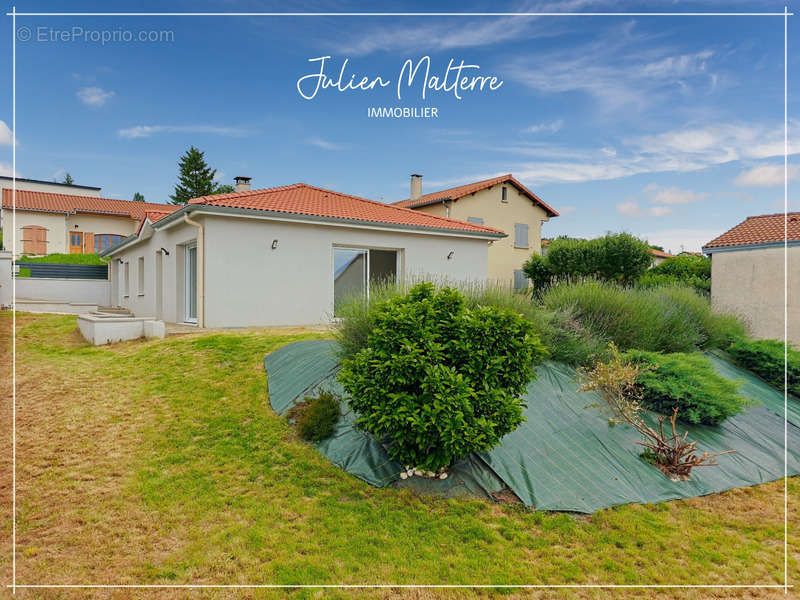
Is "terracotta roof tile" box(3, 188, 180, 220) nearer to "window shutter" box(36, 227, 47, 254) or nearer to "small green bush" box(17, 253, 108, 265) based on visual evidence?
"window shutter" box(36, 227, 47, 254)

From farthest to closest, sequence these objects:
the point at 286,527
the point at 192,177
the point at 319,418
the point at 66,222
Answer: the point at 192,177
the point at 66,222
the point at 319,418
the point at 286,527

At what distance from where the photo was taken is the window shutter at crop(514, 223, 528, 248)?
2859 cm

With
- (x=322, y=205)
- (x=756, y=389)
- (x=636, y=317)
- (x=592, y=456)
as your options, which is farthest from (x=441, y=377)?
(x=322, y=205)

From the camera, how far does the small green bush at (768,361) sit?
9.06 meters

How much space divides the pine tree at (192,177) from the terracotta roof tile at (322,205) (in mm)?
32711

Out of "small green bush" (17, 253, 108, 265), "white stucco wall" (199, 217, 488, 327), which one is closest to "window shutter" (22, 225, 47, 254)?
"small green bush" (17, 253, 108, 265)

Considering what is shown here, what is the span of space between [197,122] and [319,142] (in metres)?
2.71

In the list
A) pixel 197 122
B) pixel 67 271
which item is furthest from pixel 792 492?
pixel 67 271

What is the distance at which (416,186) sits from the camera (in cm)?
2988

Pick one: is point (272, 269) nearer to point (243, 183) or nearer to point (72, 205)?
point (243, 183)

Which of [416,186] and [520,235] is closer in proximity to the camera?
[520,235]

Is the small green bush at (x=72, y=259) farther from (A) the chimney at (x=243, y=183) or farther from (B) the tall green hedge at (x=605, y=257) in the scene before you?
(B) the tall green hedge at (x=605, y=257)

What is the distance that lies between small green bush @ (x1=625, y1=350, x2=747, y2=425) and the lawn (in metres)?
1.06

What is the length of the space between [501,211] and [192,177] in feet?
98.2
